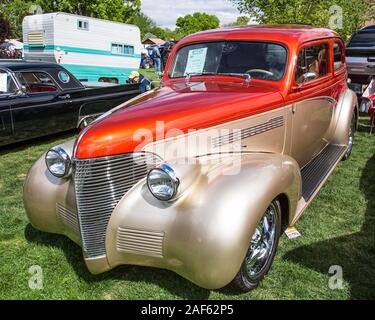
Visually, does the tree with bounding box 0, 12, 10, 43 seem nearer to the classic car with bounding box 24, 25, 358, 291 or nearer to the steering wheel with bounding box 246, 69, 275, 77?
the classic car with bounding box 24, 25, 358, 291

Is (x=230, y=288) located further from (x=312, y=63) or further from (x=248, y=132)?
(x=312, y=63)

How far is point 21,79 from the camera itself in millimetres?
6621

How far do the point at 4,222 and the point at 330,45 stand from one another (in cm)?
433

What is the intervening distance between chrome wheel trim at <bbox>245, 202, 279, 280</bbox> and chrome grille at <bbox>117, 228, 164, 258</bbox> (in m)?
0.71

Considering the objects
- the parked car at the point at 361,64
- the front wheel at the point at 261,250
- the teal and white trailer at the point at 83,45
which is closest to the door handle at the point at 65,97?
the front wheel at the point at 261,250

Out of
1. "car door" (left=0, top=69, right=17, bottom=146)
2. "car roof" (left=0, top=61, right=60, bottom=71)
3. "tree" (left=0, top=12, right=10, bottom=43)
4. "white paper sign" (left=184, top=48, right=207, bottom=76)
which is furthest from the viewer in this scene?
"tree" (left=0, top=12, right=10, bottom=43)

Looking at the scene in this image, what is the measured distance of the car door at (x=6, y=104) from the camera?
6051 millimetres

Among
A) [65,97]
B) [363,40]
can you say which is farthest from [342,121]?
[363,40]

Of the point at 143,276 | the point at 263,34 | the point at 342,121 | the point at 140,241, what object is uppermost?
the point at 263,34

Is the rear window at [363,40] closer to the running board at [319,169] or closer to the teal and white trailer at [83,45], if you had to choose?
the running board at [319,169]

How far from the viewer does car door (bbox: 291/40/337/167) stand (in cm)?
391

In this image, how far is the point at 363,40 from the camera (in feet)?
32.9

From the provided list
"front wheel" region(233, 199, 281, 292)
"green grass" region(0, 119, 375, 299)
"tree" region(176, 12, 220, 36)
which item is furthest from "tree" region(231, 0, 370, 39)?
"tree" region(176, 12, 220, 36)

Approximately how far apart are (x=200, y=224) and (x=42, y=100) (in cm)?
521
